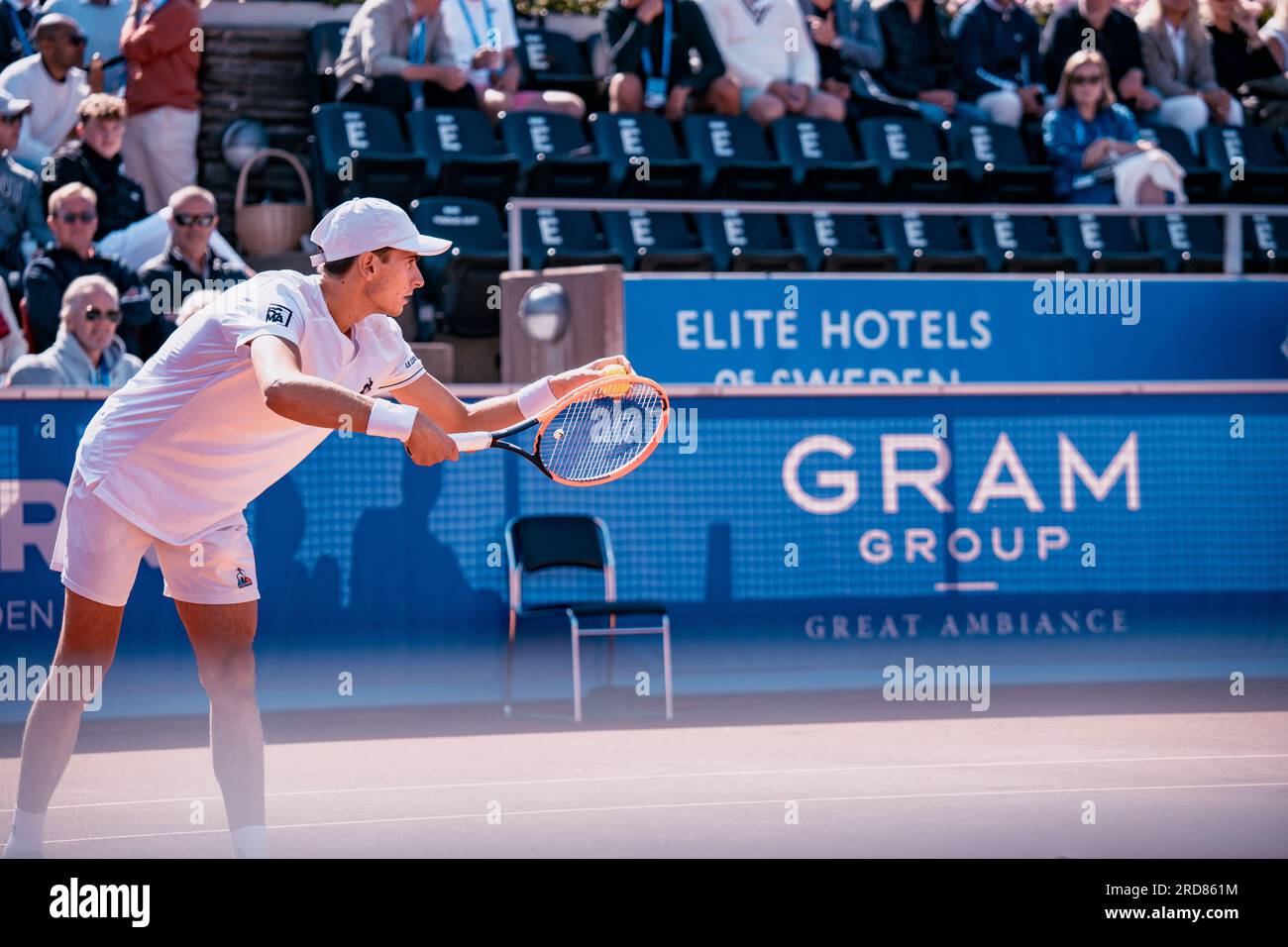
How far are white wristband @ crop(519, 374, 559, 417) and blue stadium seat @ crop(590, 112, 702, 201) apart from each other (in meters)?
7.81

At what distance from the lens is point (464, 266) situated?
42.1ft

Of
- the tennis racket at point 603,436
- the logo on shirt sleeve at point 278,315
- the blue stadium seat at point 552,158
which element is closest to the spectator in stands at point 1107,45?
the blue stadium seat at point 552,158

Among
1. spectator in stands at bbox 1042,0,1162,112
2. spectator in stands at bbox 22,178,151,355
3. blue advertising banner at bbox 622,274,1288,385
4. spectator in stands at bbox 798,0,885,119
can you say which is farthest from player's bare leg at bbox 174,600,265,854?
spectator in stands at bbox 1042,0,1162,112

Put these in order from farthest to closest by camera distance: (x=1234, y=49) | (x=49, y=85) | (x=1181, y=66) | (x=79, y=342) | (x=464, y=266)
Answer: (x=1234, y=49) < (x=1181, y=66) < (x=464, y=266) < (x=49, y=85) < (x=79, y=342)

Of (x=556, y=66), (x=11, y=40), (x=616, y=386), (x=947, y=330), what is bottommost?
(x=616, y=386)

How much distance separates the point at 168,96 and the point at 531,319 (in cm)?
339

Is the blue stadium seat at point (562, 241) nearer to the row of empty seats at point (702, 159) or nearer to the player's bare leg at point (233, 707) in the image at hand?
the row of empty seats at point (702, 159)

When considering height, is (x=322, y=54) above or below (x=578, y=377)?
above

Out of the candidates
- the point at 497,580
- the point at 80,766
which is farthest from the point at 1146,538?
the point at 80,766

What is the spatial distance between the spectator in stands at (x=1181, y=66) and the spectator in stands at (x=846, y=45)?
246cm

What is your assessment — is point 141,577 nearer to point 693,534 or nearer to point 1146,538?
point 693,534

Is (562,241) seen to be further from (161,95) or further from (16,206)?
(16,206)

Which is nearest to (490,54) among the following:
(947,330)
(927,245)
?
(927,245)

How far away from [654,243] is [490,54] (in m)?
2.02
